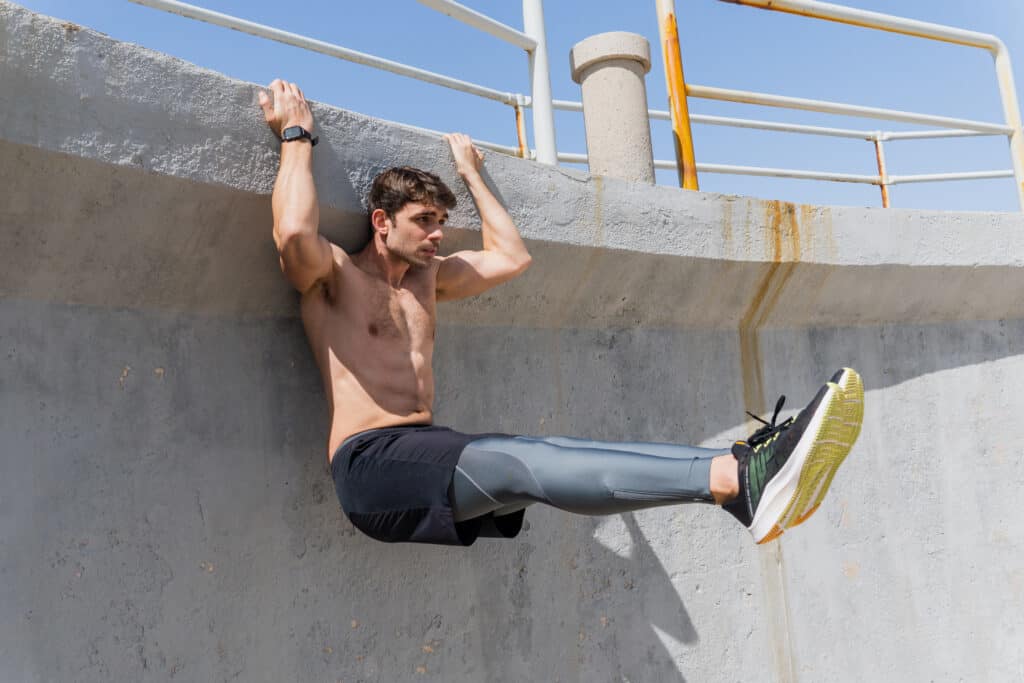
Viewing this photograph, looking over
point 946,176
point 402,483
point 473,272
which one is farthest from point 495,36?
point 946,176

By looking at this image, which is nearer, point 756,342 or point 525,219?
point 525,219

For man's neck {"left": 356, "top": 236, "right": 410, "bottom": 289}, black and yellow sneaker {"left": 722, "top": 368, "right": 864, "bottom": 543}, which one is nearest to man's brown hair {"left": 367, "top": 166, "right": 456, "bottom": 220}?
man's neck {"left": 356, "top": 236, "right": 410, "bottom": 289}

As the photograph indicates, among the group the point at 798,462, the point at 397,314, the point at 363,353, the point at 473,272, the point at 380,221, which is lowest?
the point at 798,462

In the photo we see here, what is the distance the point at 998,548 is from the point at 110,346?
11.8ft

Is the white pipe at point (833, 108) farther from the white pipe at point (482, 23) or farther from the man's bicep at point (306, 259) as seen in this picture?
the man's bicep at point (306, 259)

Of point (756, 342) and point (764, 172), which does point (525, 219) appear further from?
point (764, 172)

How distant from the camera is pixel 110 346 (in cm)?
266

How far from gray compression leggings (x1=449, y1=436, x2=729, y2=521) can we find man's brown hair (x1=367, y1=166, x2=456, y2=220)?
2.33 ft

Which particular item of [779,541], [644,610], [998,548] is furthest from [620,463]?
[998,548]

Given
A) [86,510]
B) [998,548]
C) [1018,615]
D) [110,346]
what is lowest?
[1018,615]

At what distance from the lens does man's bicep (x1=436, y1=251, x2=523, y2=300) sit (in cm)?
Result: 316

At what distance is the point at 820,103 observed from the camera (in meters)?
4.56

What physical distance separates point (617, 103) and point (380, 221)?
159cm

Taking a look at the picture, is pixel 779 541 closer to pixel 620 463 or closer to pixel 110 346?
pixel 620 463
